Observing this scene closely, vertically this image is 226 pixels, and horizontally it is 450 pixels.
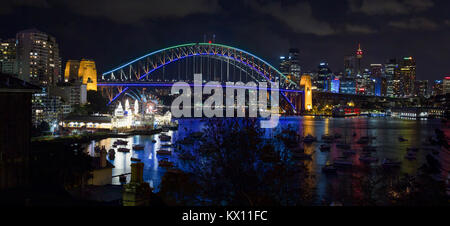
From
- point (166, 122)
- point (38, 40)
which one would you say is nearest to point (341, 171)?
point (166, 122)

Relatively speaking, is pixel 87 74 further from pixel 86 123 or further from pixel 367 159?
pixel 367 159

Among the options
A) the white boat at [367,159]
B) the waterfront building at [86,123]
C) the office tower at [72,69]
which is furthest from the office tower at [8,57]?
the white boat at [367,159]

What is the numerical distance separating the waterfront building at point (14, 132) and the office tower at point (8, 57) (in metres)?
54.2

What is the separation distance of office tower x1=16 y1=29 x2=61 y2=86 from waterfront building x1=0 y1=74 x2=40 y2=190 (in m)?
51.5

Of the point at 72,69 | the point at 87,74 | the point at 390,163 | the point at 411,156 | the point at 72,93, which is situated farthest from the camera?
the point at 72,69

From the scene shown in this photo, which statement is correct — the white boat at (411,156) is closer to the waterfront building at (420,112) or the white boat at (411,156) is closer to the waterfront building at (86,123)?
the waterfront building at (86,123)

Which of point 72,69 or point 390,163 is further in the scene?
point 72,69

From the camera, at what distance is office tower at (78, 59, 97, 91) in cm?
4609

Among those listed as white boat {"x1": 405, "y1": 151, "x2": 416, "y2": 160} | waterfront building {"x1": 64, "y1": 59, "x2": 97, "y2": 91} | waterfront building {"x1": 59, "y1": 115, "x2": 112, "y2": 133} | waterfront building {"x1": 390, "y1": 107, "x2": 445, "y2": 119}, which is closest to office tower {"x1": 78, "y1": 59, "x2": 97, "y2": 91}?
waterfront building {"x1": 64, "y1": 59, "x2": 97, "y2": 91}

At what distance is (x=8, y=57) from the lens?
189 ft

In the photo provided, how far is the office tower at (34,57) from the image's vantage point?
55375 mm

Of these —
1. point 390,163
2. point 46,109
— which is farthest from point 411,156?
point 46,109

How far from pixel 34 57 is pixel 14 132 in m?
54.0

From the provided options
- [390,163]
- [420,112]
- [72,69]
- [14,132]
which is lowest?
[390,163]
